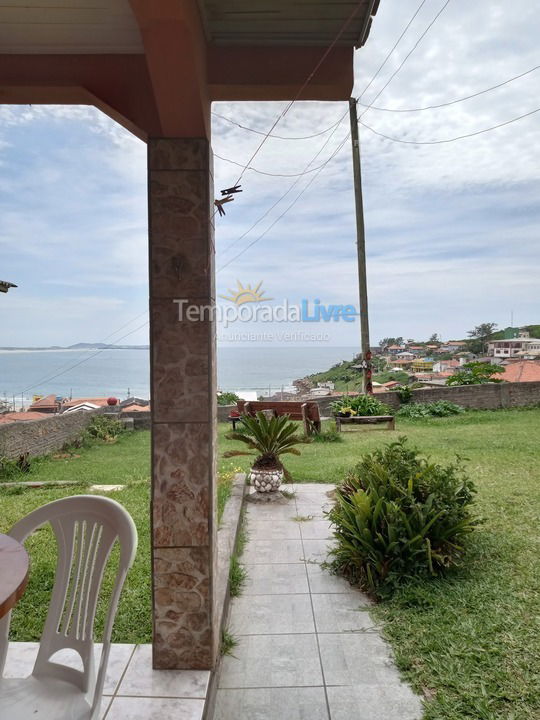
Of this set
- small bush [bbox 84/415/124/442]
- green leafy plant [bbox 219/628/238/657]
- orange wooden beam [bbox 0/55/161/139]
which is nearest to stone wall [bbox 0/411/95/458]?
small bush [bbox 84/415/124/442]

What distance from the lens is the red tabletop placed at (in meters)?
1.21

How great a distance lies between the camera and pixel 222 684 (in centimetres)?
234

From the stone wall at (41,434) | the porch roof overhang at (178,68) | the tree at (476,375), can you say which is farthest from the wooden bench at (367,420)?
the porch roof overhang at (178,68)

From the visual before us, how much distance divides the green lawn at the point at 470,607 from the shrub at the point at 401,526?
14 cm

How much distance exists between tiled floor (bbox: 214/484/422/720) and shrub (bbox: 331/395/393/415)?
230 inches

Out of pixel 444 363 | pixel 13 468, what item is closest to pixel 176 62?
pixel 13 468

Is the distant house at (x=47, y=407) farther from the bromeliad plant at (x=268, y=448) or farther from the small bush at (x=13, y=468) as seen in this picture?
the bromeliad plant at (x=268, y=448)

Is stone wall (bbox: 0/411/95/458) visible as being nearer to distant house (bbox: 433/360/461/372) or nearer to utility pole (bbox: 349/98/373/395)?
utility pole (bbox: 349/98/373/395)

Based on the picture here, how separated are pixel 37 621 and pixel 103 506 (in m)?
1.57

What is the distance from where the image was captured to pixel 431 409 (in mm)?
10578

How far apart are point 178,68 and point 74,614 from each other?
71.0 inches

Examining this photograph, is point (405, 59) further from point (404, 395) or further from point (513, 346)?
point (513, 346)

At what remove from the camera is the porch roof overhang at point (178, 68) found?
1952 mm

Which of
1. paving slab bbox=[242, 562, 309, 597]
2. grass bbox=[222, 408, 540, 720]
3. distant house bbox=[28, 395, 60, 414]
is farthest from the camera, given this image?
distant house bbox=[28, 395, 60, 414]
